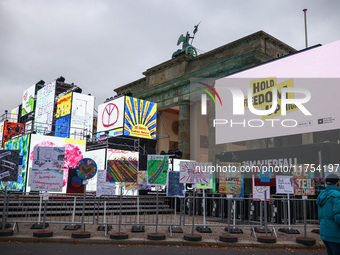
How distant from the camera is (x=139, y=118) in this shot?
26766 millimetres

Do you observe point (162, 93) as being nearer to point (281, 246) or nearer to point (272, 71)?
point (272, 71)

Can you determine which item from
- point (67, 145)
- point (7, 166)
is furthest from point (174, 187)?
point (67, 145)

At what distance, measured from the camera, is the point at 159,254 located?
747 centimetres

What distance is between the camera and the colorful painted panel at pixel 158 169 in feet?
35.9

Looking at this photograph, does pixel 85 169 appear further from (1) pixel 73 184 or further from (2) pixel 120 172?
(1) pixel 73 184

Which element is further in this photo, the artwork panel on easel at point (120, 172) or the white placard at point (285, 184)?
the white placard at point (285, 184)

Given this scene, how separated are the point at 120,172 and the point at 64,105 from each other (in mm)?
21124

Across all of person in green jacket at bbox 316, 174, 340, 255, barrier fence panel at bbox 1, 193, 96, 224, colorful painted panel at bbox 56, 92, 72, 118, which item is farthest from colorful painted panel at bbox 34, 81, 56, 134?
person in green jacket at bbox 316, 174, 340, 255

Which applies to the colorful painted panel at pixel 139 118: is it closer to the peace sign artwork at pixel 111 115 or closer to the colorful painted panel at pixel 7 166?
the peace sign artwork at pixel 111 115

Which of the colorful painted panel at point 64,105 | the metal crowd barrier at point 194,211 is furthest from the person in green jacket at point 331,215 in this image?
the colorful painted panel at point 64,105

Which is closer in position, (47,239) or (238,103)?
(47,239)

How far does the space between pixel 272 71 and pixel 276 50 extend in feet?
35.6

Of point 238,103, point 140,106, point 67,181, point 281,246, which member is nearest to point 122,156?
point 67,181

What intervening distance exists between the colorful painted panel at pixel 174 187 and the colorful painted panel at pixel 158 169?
0.69 meters
